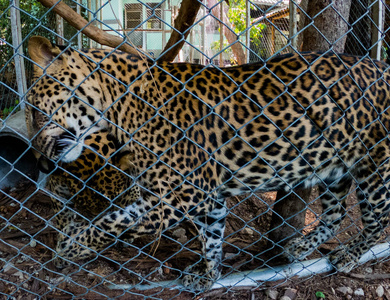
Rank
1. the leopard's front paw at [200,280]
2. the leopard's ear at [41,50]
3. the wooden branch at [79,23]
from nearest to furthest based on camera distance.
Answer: the leopard's ear at [41,50] < the leopard's front paw at [200,280] < the wooden branch at [79,23]

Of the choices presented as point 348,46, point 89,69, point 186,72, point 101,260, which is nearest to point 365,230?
point 186,72

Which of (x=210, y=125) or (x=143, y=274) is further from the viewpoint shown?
(x=143, y=274)

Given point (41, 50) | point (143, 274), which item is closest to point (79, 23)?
point (41, 50)

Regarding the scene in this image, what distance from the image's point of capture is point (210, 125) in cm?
313

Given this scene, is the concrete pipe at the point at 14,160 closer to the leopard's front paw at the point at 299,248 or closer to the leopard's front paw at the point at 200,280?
the leopard's front paw at the point at 200,280

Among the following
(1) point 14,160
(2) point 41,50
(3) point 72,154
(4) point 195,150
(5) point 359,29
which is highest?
(5) point 359,29

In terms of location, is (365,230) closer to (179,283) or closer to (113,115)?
(179,283)

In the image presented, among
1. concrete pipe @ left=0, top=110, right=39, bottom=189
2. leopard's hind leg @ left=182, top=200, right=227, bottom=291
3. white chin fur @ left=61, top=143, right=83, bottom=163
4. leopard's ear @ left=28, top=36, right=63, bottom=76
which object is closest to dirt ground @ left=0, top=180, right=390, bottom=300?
leopard's hind leg @ left=182, top=200, right=227, bottom=291

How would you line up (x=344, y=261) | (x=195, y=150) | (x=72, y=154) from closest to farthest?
(x=195, y=150) < (x=72, y=154) < (x=344, y=261)

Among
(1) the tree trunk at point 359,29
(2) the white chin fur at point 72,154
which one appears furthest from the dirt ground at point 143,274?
(1) the tree trunk at point 359,29

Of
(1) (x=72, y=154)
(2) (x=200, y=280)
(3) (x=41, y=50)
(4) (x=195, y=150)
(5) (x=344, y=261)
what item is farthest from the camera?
(5) (x=344, y=261)

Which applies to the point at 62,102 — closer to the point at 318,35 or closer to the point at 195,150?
the point at 195,150

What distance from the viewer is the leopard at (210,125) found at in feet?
9.54

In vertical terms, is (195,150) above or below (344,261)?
above
